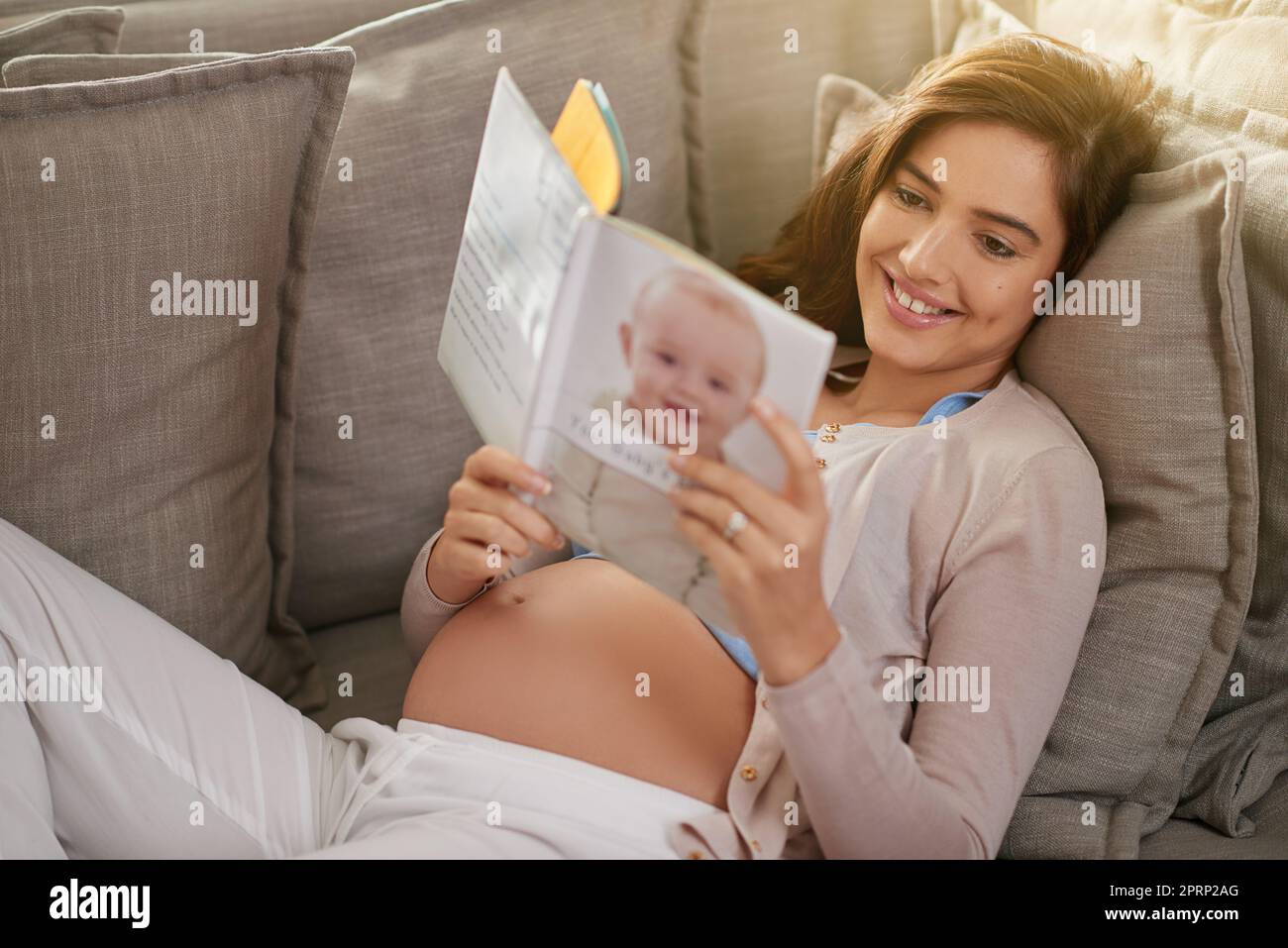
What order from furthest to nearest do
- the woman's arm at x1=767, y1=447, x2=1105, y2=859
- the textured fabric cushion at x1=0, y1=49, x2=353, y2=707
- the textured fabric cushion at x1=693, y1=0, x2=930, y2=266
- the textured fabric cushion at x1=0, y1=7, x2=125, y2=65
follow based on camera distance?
the textured fabric cushion at x1=693, y1=0, x2=930, y2=266, the textured fabric cushion at x1=0, y1=7, x2=125, y2=65, the textured fabric cushion at x1=0, y1=49, x2=353, y2=707, the woman's arm at x1=767, y1=447, x2=1105, y2=859

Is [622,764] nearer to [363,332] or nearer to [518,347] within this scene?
[518,347]

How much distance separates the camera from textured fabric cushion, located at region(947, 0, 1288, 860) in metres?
1.08

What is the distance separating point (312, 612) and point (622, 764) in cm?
59

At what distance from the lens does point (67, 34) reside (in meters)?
1.32

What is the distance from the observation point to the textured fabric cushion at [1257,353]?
1082mm

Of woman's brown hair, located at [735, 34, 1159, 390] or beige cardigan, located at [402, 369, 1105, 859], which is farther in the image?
woman's brown hair, located at [735, 34, 1159, 390]

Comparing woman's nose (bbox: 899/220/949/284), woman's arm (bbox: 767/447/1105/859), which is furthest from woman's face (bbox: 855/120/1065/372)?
woman's arm (bbox: 767/447/1105/859)

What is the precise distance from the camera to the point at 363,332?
137 centimetres

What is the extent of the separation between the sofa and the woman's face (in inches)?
3.5

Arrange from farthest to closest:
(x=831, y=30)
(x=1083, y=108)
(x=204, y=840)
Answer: (x=831, y=30) → (x=1083, y=108) → (x=204, y=840)

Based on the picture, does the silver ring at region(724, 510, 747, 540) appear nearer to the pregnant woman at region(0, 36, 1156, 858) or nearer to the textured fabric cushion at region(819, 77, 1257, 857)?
the pregnant woman at region(0, 36, 1156, 858)
